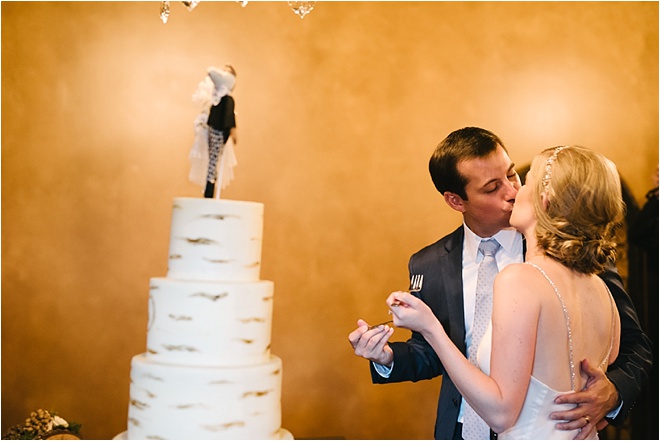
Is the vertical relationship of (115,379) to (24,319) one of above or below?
below

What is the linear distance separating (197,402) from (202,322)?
8.4 inches

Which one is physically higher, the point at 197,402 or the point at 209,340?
the point at 209,340

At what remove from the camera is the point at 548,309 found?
1.78 meters


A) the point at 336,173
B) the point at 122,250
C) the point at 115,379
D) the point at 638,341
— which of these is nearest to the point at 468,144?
the point at 638,341

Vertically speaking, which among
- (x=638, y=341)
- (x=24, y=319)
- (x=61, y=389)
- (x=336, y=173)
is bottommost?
(x=61, y=389)

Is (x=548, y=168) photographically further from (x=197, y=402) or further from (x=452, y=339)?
(x=197, y=402)

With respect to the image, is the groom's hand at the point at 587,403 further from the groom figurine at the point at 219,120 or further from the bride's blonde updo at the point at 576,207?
the groom figurine at the point at 219,120

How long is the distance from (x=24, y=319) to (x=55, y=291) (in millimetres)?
220

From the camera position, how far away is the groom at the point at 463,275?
241 cm

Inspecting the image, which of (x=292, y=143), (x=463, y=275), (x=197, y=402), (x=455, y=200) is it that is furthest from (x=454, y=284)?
(x=292, y=143)

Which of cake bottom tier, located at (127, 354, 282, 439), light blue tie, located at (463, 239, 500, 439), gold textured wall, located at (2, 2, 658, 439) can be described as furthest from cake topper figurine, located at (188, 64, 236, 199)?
gold textured wall, located at (2, 2, 658, 439)

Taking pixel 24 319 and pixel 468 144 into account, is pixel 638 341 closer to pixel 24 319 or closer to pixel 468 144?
pixel 468 144

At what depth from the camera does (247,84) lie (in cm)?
430

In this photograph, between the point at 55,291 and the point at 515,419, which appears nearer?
the point at 515,419
